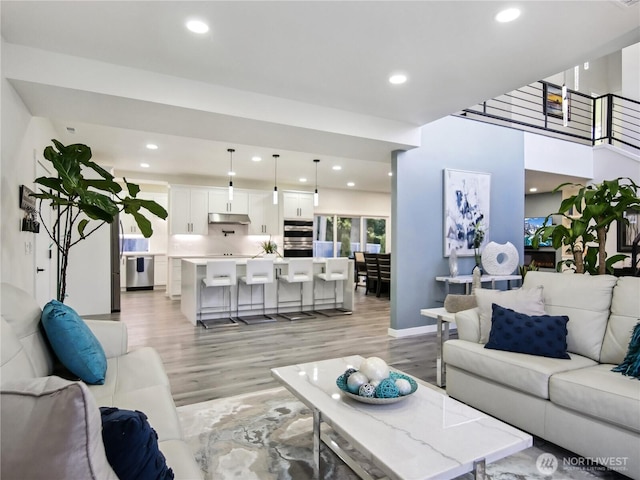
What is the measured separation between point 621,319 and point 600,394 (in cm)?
77

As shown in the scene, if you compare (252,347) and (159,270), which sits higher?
(159,270)

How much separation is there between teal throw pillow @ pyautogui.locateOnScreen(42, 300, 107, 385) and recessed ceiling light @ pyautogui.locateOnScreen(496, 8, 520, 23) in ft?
10.7

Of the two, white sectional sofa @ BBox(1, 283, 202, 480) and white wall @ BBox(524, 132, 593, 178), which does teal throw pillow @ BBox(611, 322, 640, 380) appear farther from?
white wall @ BBox(524, 132, 593, 178)

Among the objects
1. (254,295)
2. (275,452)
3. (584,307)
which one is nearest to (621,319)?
(584,307)

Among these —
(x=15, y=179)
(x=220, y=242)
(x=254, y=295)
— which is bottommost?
(x=254, y=295)

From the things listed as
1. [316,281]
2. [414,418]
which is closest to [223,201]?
[316,281]

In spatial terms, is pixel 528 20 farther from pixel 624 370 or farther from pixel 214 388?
pixel 214 388

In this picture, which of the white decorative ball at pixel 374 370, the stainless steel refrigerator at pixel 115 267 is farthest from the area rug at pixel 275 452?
the stainless steel refrigerator at pixel 115 267

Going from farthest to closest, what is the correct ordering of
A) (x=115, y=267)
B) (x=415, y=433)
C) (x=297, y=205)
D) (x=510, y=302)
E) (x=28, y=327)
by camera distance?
(x=297, y=205) → (x=115, y=267) → (x=510, y=302) → (x=28, y=327) → (x=415, y=433)

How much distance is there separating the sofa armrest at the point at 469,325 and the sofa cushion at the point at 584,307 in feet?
1.64

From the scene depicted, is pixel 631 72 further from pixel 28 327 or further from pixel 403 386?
pixel 28 327

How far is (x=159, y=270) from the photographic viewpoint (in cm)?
993

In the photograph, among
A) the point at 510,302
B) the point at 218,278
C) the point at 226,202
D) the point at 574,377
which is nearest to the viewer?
the point at 574,377

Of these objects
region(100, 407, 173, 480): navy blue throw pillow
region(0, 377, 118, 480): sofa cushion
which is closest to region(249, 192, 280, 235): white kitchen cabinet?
region(100, 407, 173, 480): navy blue throw pillow
